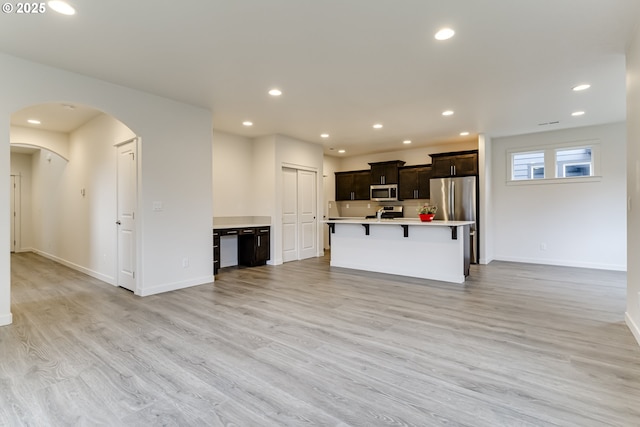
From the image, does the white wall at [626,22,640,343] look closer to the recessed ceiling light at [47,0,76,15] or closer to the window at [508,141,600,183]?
the window at [508,141,600,183]

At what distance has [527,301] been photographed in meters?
4.04

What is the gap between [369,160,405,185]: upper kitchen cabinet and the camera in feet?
27.6

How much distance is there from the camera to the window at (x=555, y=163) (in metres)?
6.21

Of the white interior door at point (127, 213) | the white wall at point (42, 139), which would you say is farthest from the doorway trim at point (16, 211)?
the white interior door at point (127, 213)

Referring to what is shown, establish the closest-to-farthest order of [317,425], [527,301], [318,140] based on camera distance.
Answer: [317,425]
[527,301]
[318,140]

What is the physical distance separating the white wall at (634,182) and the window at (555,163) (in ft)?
12.3

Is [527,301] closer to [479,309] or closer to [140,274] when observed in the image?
[479,309]

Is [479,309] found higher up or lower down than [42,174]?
lower down

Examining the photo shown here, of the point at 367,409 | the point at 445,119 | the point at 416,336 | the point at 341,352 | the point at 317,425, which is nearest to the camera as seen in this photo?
the point at 317,425

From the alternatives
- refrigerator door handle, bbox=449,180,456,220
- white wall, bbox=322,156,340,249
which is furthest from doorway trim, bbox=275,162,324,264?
refrigerator door handle, bbox=449,180,456,220

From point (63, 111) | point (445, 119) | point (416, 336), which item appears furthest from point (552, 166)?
point (63, 111)

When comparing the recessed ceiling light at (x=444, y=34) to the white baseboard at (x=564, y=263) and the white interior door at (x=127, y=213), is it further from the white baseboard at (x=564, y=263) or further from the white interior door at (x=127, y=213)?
the white baseboard at (x=564, y=263)

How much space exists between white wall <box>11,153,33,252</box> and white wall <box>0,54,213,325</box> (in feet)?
23.2

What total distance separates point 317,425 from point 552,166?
713 cm
